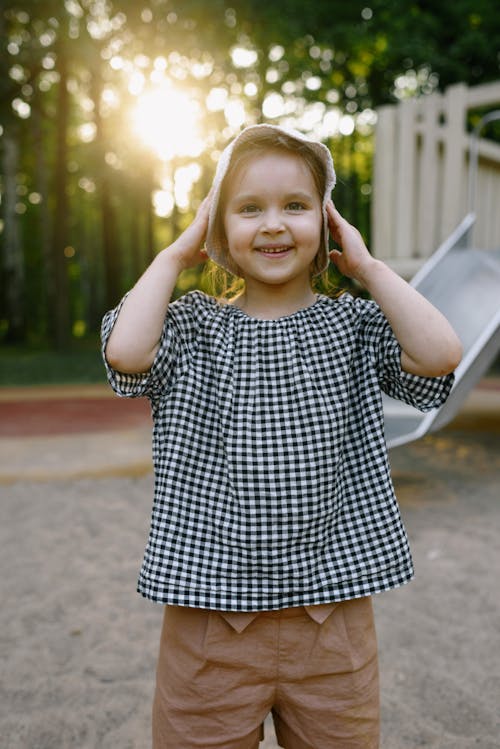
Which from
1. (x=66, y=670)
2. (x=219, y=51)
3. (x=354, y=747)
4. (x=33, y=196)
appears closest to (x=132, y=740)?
(x=66, y=670)

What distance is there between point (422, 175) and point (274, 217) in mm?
4977

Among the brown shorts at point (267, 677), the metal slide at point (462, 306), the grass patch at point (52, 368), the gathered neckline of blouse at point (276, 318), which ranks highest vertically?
the gathered neckline of blouse at point (276, 318)

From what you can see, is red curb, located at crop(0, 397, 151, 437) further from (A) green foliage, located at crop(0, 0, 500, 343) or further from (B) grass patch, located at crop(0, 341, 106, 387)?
(A) green foliage, located at crop(0, 0, 500, 343)

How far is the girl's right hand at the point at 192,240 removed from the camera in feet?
5.01

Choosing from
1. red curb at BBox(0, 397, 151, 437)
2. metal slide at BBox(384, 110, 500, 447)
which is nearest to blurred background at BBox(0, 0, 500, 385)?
red curb at BBox(0, 397, 151, 437)

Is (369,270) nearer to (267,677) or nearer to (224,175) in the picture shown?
(224,175)

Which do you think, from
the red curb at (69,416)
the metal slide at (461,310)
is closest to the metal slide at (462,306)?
the metal slide at (461,310)

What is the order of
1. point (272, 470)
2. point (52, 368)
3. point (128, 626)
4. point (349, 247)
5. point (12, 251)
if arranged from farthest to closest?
point (12, 251)
point (52, 368)
point (128, 626)
point (349, 247)
point (272, 470)

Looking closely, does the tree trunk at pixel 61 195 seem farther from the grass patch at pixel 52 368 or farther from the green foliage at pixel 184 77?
the grass patch at pixel 52 368

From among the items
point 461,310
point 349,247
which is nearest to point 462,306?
point 461,310

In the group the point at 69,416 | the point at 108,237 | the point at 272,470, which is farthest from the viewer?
the point at 108,237

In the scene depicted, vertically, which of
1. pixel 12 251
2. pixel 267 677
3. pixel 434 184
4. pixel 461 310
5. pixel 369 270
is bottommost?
pixel 12 251

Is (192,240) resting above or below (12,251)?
above

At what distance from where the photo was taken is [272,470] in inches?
55.6
